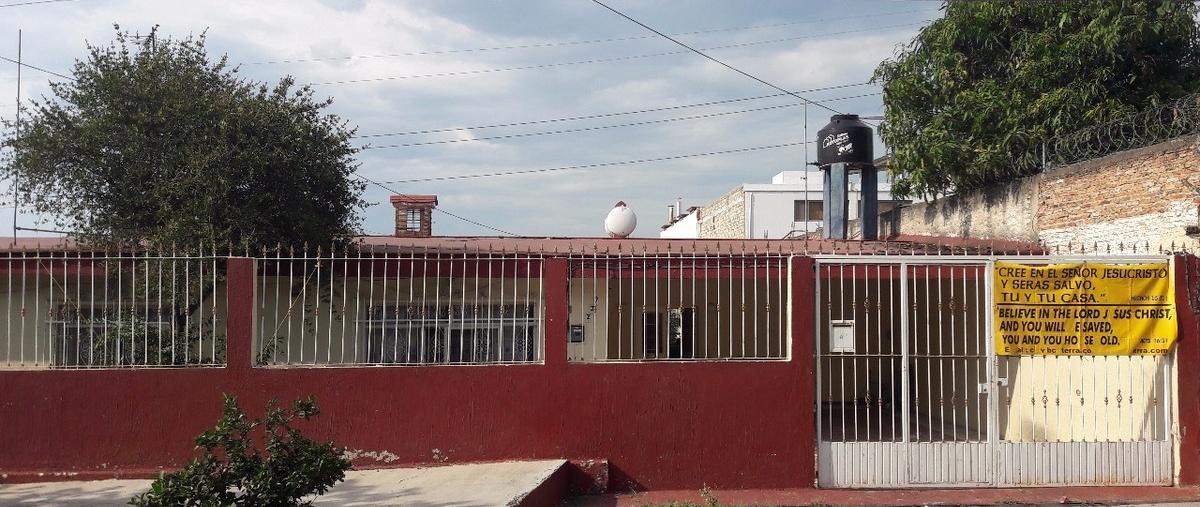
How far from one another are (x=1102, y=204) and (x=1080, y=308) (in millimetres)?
3301

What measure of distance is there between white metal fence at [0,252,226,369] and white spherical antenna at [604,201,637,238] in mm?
7595

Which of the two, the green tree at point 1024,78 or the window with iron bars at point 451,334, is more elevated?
the green tree at point 1024,78

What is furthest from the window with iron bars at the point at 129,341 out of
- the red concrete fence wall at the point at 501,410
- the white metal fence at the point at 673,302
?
the white metal fence at the point at 673,302

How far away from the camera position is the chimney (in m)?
16.5

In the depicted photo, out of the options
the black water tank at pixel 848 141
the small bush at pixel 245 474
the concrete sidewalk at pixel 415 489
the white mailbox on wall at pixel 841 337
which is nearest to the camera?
the small bush at pixel 245 474

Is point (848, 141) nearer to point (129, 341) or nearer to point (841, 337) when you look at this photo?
point (841, 337)

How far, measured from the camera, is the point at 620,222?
619 inches

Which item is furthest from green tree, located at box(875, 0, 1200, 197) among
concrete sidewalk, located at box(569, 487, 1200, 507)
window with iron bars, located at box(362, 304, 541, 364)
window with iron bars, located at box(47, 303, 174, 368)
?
window with iron bars, located at box(47, 303, 174, 368)

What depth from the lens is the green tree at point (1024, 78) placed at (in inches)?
480

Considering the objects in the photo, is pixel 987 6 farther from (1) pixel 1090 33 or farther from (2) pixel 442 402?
(2) pixel 442 402

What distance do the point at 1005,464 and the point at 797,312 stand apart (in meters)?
2.11

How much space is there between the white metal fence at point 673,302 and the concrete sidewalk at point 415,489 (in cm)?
114

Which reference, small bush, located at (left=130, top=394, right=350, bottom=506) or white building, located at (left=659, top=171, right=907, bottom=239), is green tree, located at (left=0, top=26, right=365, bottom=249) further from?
white building, located at (left=659, top=171, right=907, bottom=239)

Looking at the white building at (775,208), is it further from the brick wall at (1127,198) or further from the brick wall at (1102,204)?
the brick wall at (1127,198)
